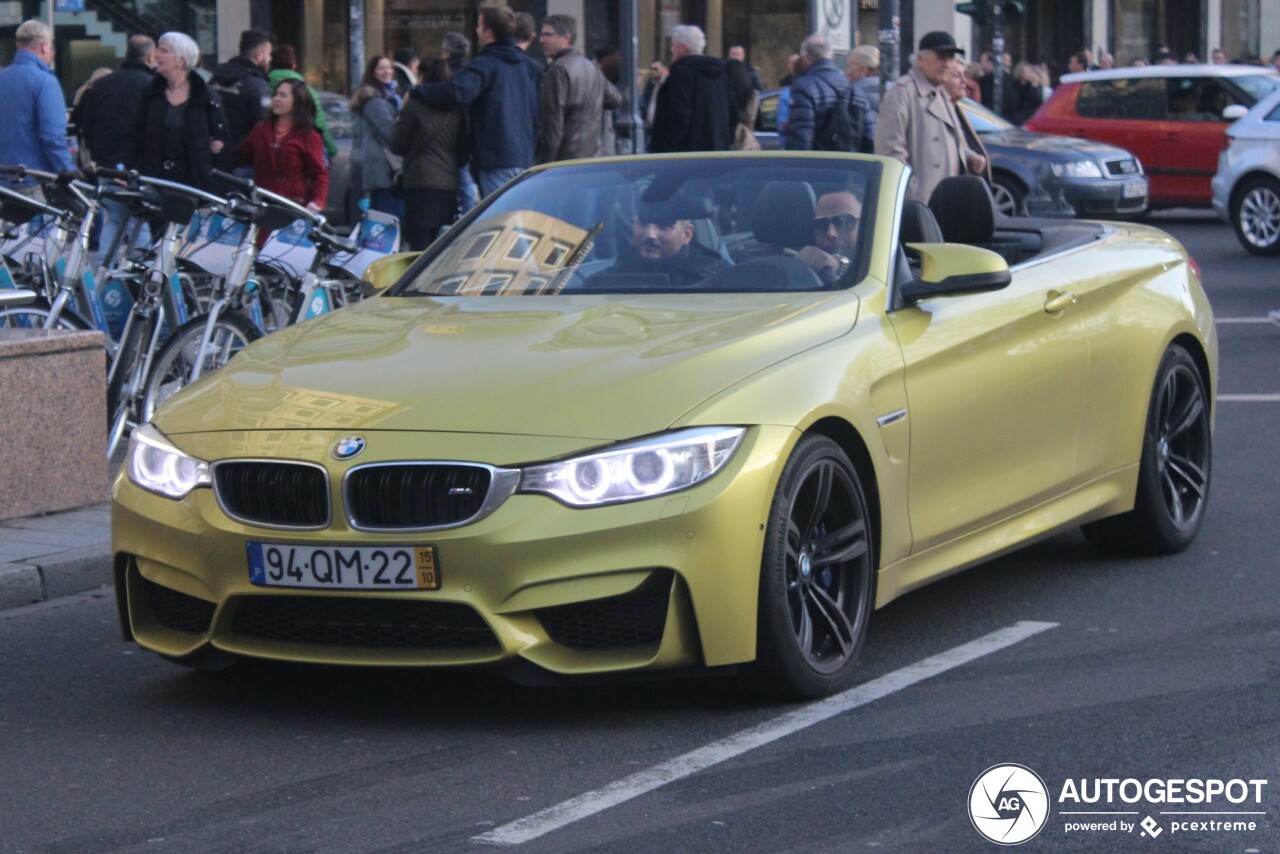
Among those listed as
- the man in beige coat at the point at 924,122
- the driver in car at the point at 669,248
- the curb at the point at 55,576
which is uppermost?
the man in beige coat at the point at 924,122

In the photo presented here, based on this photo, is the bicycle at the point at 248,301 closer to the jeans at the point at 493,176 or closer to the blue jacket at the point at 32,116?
the blue jacket at the point at 32,116

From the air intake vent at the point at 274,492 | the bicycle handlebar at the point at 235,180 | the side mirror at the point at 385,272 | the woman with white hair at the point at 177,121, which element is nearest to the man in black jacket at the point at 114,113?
the woman with white hair at the point at 177,121

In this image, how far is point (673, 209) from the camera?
6.42 m

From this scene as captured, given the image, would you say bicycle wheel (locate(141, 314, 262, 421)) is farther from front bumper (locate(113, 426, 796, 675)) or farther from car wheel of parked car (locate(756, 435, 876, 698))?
car wheel of parked car (locate(756, 435, 876, 698))

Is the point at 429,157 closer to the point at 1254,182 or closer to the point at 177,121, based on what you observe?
the point at 177,121

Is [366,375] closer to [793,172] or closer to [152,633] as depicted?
[152,633]

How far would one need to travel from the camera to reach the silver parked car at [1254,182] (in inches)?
818

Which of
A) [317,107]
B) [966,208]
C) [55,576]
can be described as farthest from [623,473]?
[317,107]

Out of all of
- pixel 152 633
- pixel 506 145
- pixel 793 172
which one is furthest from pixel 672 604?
pixel 506 145

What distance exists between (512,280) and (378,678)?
1.31m

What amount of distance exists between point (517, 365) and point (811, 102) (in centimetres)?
1073

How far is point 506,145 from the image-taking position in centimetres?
1387

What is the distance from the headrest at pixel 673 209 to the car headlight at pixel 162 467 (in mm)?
1656

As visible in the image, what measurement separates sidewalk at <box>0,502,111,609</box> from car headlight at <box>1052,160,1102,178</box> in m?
15.8
